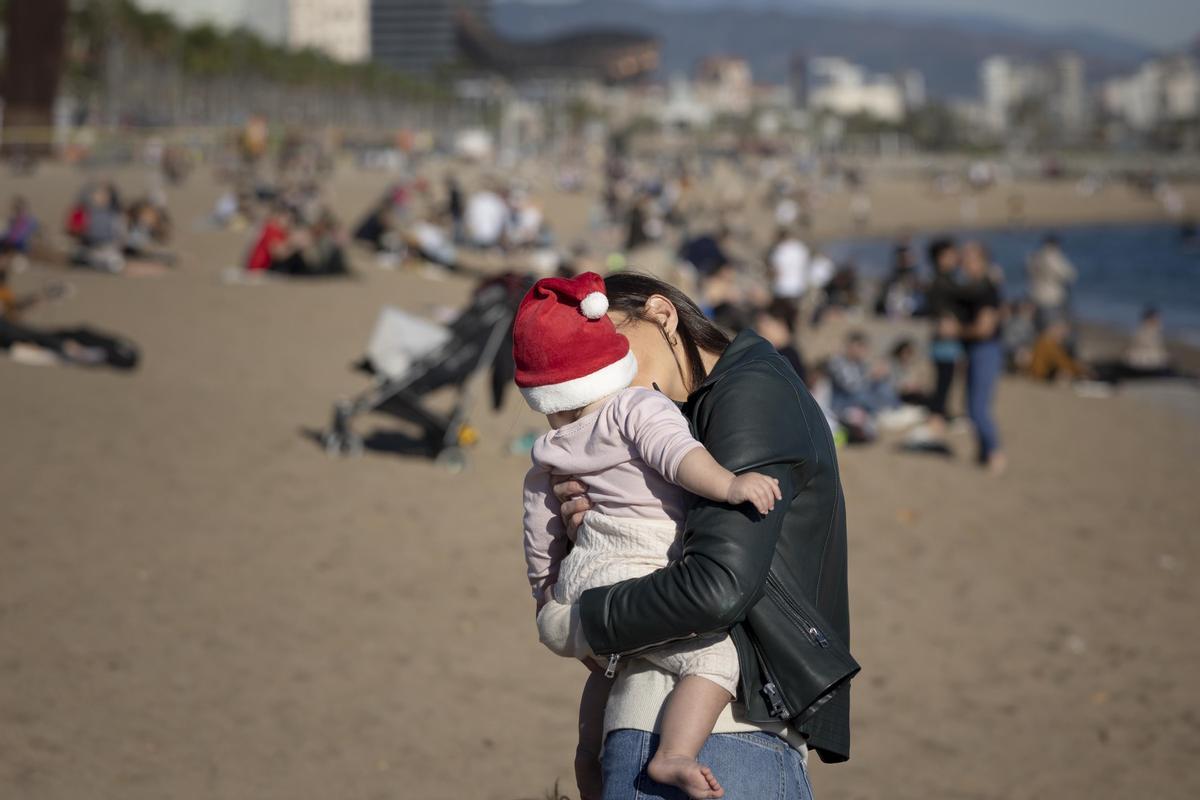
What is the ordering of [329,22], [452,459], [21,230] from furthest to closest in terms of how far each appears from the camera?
[329,22] < [21,230] < [452,459]

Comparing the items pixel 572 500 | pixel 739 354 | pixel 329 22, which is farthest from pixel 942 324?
pixel 329 22

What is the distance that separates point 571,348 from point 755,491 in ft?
1.44

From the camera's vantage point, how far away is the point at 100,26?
207ft

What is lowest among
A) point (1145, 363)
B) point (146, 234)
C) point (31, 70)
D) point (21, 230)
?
point (1145, 363)

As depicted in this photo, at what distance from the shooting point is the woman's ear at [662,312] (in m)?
2.37

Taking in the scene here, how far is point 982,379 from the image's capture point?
410 inches

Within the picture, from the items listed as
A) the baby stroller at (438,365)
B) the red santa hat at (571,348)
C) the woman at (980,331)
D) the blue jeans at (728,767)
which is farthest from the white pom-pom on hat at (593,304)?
the woman at (980,331)

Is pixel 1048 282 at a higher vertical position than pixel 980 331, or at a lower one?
lower

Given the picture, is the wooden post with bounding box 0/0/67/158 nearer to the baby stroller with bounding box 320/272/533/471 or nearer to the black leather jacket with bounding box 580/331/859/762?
the baby stroller with bounding box 320/272/533/471

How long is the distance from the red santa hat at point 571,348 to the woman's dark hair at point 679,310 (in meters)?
0.10

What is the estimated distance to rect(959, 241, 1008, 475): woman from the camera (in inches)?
400

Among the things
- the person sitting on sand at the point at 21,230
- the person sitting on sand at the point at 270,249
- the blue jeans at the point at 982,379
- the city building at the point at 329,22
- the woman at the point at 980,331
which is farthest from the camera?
the city building at the point at 329,22

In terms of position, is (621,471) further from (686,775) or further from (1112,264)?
(1112,264)

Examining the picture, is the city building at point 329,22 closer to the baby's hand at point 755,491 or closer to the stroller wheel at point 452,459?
the stroller wheel at point 452,459
